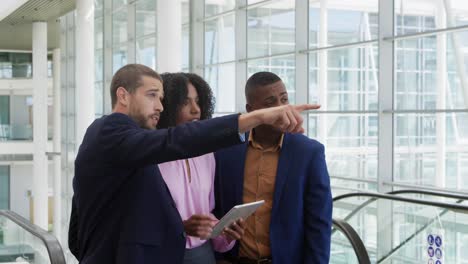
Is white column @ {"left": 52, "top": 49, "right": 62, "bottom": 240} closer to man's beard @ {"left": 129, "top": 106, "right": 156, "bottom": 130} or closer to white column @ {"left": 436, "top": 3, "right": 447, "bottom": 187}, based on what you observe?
white column @ {"left": 436, "top": 3, "right": 447, "bottom": 187}

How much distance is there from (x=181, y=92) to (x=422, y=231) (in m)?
4.66

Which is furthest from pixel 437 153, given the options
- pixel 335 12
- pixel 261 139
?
pixel 261 139

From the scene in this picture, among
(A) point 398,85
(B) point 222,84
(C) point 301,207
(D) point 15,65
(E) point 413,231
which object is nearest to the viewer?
(C) point 301,207

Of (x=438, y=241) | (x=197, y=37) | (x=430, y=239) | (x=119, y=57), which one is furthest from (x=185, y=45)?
(x=438, y=241)

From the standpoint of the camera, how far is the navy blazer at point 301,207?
10.2 ft

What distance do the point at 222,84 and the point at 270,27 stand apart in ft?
5.50

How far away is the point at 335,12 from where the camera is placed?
2128 centimetres

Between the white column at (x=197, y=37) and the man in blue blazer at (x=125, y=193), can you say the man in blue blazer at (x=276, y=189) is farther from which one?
the white column at (x=197, y=37)

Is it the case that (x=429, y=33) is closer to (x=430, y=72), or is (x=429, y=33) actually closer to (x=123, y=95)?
(x=123, y=95)

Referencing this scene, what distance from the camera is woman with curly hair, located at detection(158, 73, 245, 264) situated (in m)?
2.98

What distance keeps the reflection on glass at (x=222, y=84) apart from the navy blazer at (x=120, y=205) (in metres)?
12.4

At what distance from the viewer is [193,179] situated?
305 centimetres

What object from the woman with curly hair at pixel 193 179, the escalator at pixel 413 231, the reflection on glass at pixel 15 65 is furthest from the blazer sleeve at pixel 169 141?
the reflection on glass at pixel 15 65

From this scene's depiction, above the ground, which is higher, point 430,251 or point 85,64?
point 85,64
